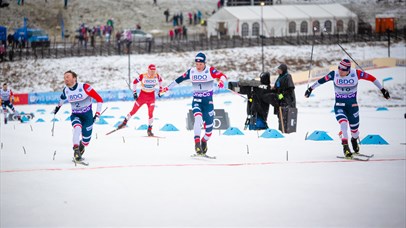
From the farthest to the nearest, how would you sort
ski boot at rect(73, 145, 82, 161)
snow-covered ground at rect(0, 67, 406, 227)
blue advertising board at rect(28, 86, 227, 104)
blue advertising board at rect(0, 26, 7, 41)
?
blue advertising board at rect(0, 26, 7, 41), blue advertising board at rect(28, 86, 227, 104), ski boot at rect(73, 145, 82, 161), snow-covered ground at rect(0, 67, 406, 227)

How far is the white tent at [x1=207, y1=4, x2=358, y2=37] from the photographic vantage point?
2436 inches

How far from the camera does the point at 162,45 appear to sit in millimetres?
57500

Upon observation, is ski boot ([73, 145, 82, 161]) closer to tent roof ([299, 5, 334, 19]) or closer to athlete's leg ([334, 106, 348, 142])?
athlete's leg ([334, 106, 348, 142])

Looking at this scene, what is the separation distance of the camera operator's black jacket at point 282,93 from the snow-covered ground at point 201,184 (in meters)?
1.80

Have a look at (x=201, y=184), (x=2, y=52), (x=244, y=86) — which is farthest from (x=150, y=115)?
(x=2, y=52)

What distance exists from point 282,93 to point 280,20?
4288cm

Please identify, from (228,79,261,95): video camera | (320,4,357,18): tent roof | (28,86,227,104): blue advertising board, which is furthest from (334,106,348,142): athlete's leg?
(320,4,357,18): tent roof

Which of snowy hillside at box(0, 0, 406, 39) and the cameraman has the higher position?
snowy hillside at box(0, 0, 406, 39)

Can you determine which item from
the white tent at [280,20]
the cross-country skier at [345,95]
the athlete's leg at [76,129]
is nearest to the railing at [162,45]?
the white tent at [280,20]

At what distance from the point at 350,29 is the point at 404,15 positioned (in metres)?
5.05

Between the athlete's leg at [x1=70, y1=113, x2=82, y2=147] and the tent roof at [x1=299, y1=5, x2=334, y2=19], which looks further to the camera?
the tent roof at [x1=299, y1=5, x2=334, y2=19]

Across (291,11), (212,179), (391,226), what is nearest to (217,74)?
(212,179)

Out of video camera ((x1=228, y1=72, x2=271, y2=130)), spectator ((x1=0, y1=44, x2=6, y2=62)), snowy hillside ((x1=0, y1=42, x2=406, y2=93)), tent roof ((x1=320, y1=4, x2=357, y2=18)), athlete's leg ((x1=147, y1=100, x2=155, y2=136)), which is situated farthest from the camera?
tent roof ((x1=320, y1=4, x2=357, y2=18))

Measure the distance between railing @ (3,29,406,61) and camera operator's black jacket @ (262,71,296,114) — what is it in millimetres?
35459
